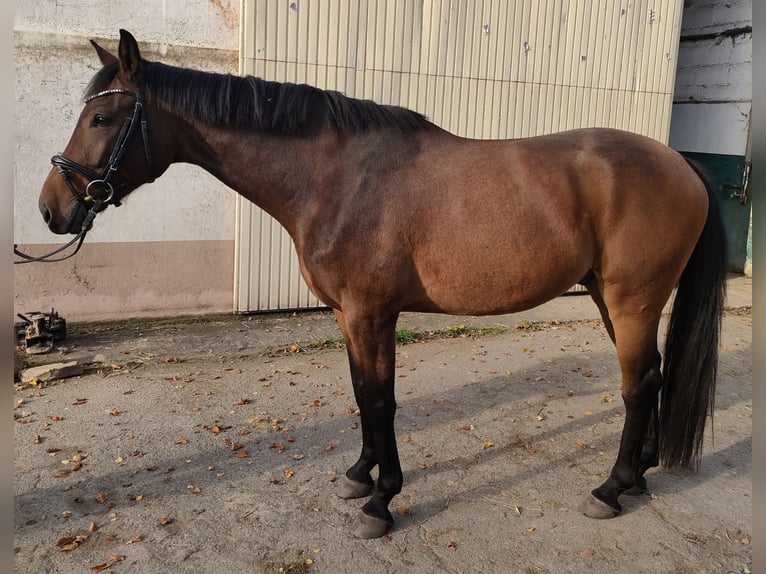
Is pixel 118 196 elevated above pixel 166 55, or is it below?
below

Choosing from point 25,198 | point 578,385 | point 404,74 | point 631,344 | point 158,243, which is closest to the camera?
point 631,344

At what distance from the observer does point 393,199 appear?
285cm

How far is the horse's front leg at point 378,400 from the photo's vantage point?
287 cm

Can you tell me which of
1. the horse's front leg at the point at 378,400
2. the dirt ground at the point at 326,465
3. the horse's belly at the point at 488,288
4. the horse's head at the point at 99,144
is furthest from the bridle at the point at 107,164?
the horse's belly at the point at 488,288

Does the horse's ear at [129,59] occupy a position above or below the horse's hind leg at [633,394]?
above

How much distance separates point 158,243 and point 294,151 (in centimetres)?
381

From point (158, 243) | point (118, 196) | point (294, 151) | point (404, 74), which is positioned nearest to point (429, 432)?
point (294, 151)

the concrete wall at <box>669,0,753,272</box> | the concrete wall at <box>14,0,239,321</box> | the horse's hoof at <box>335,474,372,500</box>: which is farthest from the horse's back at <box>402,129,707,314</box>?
the concrete wall at <box>669,0,753,272</box>

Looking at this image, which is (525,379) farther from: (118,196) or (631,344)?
(118,196)

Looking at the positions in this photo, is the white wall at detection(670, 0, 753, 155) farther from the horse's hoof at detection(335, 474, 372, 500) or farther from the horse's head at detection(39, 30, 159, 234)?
the horse's head at detection(39, 30, 159, 234)

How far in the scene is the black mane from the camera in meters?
2.73

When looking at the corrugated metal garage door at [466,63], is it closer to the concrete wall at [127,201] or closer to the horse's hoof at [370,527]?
the concrete wall at [127,201]

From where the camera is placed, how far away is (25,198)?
559 centimetres

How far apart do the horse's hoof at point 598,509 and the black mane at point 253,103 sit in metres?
2.19
